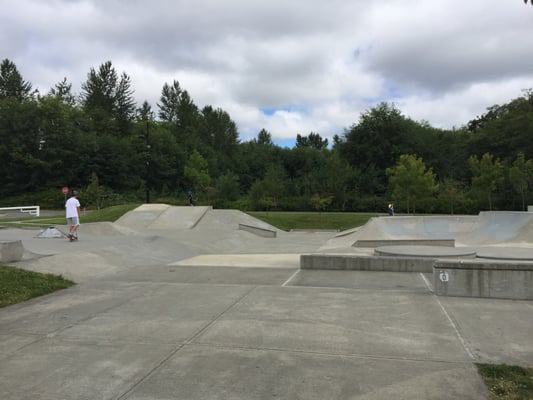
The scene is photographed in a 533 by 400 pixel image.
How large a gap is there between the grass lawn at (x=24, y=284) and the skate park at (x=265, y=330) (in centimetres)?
28

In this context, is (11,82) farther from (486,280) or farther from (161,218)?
(486,280)

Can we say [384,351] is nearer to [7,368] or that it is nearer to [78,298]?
[7,368]

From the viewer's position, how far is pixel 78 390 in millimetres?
3428

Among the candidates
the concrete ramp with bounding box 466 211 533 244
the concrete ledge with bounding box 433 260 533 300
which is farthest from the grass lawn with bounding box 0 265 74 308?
the concrete ramp with bounding box 466 211 533 244

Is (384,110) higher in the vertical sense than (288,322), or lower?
higher

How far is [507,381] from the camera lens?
3.50 m

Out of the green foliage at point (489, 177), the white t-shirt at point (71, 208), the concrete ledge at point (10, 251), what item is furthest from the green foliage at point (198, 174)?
the concrete ledge at point (10, 251)

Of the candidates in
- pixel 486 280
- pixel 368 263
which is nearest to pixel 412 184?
pixel 368 263

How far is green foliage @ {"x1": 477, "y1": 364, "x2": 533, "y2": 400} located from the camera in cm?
326

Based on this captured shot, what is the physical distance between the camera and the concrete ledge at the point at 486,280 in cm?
665

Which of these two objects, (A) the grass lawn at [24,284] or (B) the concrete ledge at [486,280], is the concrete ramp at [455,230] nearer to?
(B) the concrete ledge at [486,280]

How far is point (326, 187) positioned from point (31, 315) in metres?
35.9

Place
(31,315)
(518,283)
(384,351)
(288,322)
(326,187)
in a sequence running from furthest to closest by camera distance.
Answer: (326,187)
(518,283)
(31,315)
(288,322)
(384,351)

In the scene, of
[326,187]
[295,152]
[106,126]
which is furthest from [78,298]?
[295,152]
